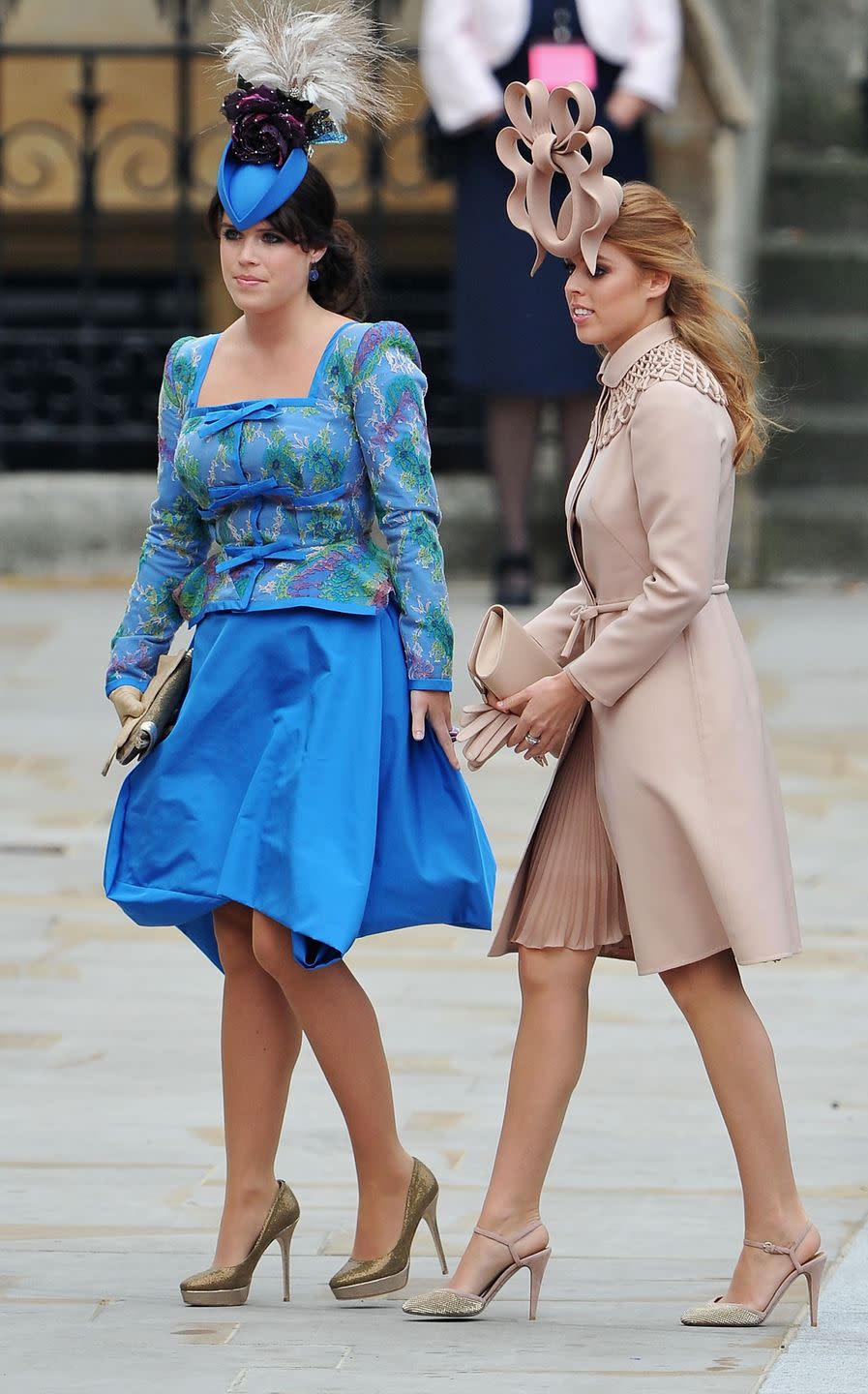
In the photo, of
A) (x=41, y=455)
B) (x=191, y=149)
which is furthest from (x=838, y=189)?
(x=41, y=455)

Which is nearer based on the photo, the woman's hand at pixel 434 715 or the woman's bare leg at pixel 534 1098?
the woman's bare leg at pixel 534 1098

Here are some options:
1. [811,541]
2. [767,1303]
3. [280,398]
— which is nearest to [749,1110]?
[767,1303]

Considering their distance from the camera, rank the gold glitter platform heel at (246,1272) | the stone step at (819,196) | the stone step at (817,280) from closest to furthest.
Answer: the gold glitter platform heel at (246,1272) → the stone step at (817,280) → the stone step at (819,196)

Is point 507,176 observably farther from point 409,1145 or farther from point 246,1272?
point 246,1272

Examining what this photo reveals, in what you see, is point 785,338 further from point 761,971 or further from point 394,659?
point 394,659

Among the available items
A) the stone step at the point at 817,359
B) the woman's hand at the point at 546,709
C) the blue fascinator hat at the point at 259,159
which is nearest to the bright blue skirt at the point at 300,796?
the woman's hand at the point at 546,709

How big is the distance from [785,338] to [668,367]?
23.4 feet

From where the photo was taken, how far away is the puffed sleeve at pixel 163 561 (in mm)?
4328

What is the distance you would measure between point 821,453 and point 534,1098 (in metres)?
7.11

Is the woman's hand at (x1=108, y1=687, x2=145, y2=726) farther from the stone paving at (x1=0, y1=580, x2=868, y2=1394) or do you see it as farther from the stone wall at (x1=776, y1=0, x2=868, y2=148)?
the stone wall at (x1=776, y1=0, x2=868, y2=148)

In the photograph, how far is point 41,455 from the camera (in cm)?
1101

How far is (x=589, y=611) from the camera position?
13.4ft

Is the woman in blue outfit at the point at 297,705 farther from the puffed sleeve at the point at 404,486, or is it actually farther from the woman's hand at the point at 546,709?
the woman's hand at the point at 546,709

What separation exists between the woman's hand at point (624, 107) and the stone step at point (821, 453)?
1.70 m
